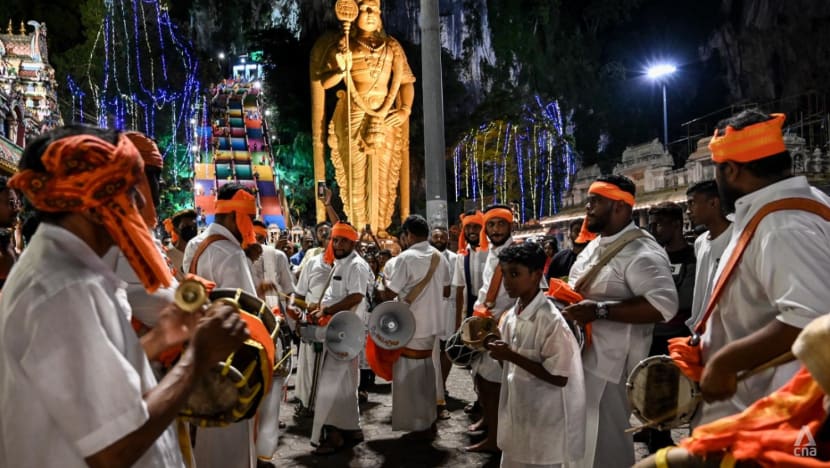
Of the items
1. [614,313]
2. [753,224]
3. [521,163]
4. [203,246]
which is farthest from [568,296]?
[521,163]

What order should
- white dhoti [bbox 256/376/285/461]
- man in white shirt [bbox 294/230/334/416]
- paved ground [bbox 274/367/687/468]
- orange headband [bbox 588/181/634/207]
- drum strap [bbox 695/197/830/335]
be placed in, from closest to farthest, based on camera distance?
drum strap [bbox 695/197/830/335] < orange headband [bbox 588/181/634/207] < white dhoti [bbox 256/376/285/461] < paved ground [bbox 274/367/687/468] < man in white shirt [bbox 294/230/334/416]

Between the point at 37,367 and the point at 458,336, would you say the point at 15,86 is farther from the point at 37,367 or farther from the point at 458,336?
the point at 37,367

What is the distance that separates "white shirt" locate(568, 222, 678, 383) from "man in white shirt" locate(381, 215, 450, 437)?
257 cm

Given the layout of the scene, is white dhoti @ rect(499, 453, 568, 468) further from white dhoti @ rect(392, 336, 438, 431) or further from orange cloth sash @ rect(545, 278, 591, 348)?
white dhoti @ rect(392, 336, 438, 431)

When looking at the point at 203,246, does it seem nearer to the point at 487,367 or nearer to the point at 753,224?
the point at 487,367

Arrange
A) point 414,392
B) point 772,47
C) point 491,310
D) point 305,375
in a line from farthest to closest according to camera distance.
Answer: point 772,47
point 305,375
point 414,392
point 491,310

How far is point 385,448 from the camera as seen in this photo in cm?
604

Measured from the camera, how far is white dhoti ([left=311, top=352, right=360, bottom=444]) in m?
5.97

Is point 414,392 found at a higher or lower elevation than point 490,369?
lower

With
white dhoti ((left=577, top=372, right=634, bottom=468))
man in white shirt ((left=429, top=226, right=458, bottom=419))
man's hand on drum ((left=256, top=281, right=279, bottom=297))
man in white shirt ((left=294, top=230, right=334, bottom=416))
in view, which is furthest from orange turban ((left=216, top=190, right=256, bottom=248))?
man in white shirt ((left=429, top=226, right=458, bottom=419))

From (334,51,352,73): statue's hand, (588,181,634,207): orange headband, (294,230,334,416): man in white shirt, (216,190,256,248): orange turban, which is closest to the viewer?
(588,181,634,207): orange headband

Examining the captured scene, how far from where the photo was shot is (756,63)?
91.9ft

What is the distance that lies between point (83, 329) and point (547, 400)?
9.88 ft

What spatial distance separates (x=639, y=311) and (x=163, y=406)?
3.00m
